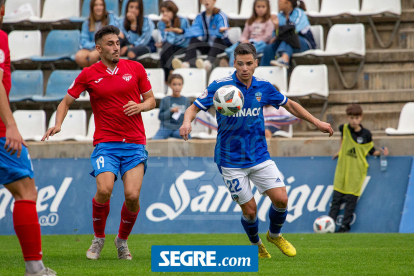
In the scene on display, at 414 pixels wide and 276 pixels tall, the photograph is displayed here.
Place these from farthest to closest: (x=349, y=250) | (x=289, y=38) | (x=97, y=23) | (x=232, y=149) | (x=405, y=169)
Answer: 1. (x=97, y=23)
2. (x=289, y=38)
3. (x=405, y=169)
4. (x=349, y=250)
5. (x=232, y=149)

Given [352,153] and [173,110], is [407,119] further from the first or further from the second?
[173,110]

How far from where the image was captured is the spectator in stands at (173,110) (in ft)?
35.3

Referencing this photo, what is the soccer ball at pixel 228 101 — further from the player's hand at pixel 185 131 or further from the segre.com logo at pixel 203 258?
the segre.com logo at pixel 203 258

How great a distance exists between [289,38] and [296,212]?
13.0ft

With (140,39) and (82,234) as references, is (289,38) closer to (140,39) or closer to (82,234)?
(140,39)

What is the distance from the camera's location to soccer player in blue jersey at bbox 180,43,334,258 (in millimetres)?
6051

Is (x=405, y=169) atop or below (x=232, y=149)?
below

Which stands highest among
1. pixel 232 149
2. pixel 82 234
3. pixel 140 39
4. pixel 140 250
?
pixel 140 39

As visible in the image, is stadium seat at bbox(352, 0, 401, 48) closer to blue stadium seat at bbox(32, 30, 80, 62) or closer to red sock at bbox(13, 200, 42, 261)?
Result: blue stadium seat at bbox(32, 30, 80, 62)

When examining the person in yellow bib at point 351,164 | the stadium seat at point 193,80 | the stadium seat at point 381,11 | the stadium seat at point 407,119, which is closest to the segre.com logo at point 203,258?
the person in yellow bib at point 351,164

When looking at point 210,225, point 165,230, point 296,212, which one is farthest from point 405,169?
point 165,230

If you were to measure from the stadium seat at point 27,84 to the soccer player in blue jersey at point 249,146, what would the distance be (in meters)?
7.84

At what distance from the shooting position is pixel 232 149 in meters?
6.08

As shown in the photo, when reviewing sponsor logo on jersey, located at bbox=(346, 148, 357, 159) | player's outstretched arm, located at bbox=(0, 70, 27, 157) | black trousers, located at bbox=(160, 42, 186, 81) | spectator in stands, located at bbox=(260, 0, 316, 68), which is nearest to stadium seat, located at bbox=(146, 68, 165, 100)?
black trousers, located at bbox=(160, 42, 186, 81)
